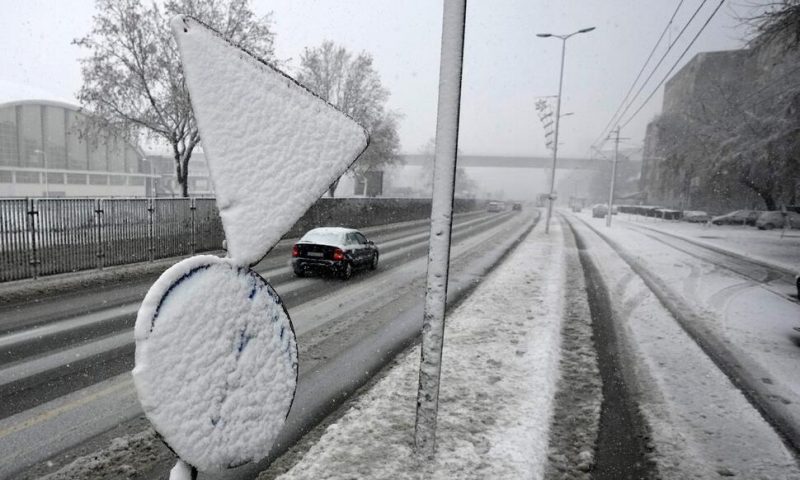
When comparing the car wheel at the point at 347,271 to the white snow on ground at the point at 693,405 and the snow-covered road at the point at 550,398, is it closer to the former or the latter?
the snow-covered road at the point at 550,398

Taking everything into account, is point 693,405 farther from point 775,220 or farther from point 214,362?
point 775,220

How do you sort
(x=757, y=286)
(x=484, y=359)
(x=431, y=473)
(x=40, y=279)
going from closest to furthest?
(x=431, y=473) → (x=484, y=359) → (x=40, y=279) → (x=757, y=286)

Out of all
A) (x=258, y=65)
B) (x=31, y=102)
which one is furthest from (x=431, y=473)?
(x=31, y=102)

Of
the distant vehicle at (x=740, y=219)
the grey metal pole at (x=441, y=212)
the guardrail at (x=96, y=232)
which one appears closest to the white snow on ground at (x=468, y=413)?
the grey metal pole at (x=441, y=212)

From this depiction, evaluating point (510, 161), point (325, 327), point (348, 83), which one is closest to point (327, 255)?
point (325, 327)

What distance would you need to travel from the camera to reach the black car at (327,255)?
12.1 meters

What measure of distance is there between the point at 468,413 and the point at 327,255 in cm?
797

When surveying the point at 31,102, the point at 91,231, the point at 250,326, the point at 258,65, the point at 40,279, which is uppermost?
the point at 31,102

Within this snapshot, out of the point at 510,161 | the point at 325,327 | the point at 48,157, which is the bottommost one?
the point at 325,327

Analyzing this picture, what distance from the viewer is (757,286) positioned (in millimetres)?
12992

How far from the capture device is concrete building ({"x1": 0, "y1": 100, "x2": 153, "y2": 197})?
44.7 meters

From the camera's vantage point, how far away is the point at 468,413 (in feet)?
15.6

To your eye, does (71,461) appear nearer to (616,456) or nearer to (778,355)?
(616,456)

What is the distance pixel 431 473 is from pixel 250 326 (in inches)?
117
